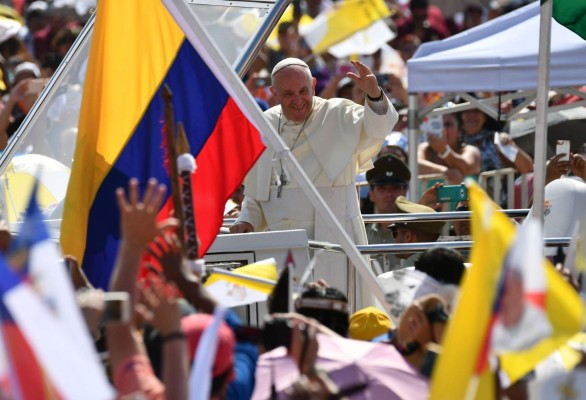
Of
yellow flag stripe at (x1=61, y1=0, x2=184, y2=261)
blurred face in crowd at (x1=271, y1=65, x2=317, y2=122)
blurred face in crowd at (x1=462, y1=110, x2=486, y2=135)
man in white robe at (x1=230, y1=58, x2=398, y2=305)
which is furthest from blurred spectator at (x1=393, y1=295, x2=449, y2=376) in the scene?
blurred face in crowd at (x1=462, y1=110, x2=486, y2=135)

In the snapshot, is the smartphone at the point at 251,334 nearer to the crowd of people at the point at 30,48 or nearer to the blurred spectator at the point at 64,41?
the crowd of people at the point at 30,48

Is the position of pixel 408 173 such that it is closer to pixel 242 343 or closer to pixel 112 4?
pixel 112 4

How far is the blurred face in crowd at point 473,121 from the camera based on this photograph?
1195 cm

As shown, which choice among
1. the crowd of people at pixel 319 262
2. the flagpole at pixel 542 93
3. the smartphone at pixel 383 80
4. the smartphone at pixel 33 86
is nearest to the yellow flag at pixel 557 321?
the crowd of people at pixel 319 262

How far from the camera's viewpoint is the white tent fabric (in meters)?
9.74

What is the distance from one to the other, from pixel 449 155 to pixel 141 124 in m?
5.34

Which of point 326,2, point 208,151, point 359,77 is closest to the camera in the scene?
point 208,151

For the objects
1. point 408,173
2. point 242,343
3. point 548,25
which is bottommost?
point 242,343

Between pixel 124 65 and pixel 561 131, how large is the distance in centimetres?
561

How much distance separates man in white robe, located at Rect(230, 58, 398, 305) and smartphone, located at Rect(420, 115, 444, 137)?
12.0 feet

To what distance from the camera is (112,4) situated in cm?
648

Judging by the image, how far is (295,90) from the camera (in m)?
7.81

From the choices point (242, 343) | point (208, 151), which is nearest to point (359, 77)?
point (208, 151)

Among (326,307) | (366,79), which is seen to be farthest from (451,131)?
(326,307)
